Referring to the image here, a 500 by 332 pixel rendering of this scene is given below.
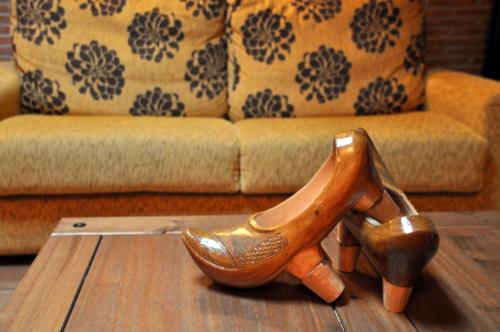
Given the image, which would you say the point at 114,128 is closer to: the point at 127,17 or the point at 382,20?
the point at 127,17

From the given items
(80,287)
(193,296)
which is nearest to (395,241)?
(193,296)

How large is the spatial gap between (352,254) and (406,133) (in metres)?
0.93

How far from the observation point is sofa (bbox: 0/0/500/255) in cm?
163

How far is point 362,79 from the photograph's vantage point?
82.7 inches

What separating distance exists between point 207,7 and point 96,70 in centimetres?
51

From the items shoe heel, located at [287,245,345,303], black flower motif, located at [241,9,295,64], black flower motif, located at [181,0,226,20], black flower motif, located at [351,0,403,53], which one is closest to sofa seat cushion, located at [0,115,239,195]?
black flower motif, located at [241,9,295,64]

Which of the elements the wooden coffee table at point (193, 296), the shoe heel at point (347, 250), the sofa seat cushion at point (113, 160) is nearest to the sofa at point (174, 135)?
the sofa seat cushion at point (113, 160)

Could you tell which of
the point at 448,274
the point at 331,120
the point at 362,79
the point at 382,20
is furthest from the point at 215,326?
the point at 382,20

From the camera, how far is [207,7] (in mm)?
2104

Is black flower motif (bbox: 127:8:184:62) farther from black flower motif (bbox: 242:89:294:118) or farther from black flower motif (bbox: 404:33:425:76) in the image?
black flower motif (bbox: 404:33:425:76)

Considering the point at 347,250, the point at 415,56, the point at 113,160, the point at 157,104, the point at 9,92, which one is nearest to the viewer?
the point at 347,250

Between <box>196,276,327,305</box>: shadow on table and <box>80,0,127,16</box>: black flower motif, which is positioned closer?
<box>196,276,327,305</box>: shadow on table

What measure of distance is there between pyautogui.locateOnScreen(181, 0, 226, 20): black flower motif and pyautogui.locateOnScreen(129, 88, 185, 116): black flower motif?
1.14 feet

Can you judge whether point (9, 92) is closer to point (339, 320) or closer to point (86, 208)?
point (86, 208)
